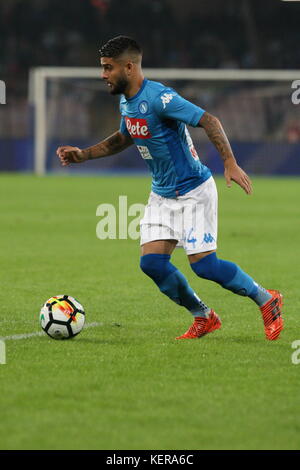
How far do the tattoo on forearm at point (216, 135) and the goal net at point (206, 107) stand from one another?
2394 cm

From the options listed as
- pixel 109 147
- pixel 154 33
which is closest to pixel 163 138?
pixel 109 147

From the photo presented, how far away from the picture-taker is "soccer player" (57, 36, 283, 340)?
21.9 feet

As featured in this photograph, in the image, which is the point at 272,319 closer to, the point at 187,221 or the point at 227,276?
the point at 227,276

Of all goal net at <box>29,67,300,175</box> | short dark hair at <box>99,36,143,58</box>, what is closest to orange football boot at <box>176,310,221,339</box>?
short dark hair at <box>99,36,143,58</box>

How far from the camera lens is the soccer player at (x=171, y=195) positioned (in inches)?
262

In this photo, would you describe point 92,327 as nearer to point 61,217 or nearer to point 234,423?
point 234,423

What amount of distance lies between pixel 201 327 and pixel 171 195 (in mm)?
995

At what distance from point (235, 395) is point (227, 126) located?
27119 mm

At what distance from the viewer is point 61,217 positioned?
17.5 meters

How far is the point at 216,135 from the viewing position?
6.40 metres

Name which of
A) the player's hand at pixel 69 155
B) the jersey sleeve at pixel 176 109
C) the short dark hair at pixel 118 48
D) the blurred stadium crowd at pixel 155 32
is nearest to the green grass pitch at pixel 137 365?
the player's hand at pixel 69 155

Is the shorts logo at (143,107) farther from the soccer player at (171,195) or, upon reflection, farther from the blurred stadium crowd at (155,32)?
the blurred stadium crowd at (155,32)

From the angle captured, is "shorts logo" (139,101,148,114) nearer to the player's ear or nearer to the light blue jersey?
the light blue jersey
